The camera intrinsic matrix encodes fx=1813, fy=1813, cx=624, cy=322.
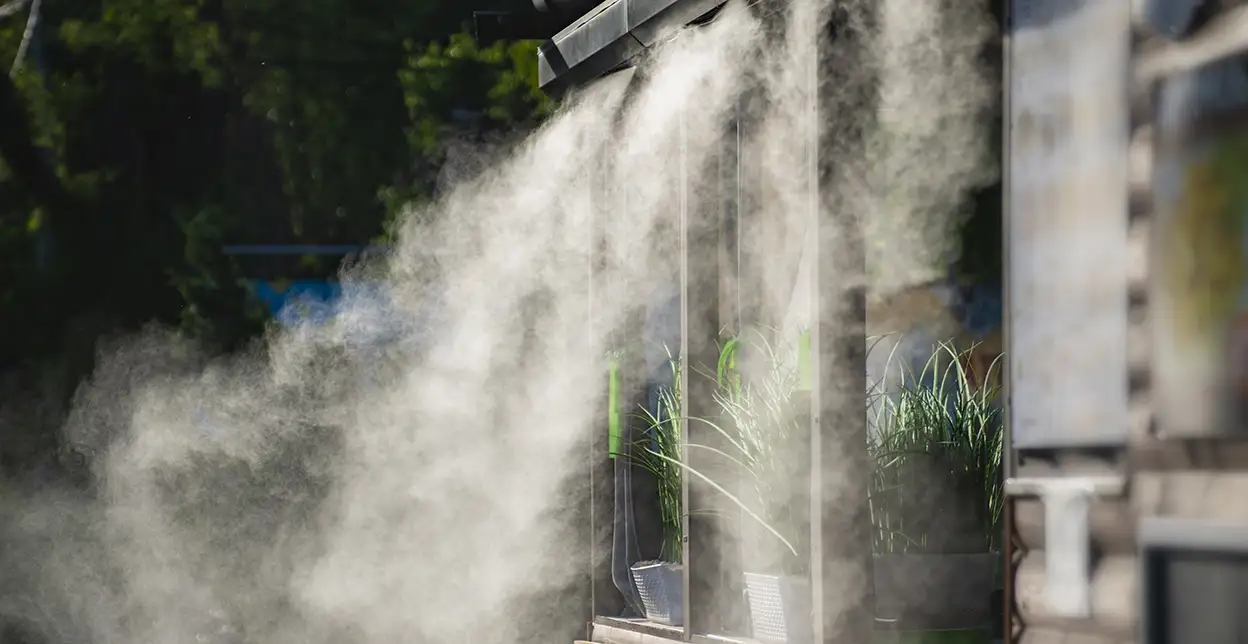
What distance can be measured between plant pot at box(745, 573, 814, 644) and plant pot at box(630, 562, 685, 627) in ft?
2.04

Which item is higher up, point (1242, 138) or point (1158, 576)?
point (1242, 138)

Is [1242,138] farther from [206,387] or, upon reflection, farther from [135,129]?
[135,129]

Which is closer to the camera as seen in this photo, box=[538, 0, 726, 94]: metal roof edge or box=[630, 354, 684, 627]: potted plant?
box=[538, 0, 726, 94]: metal roof edge

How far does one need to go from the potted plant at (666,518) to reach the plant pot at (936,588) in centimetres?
97

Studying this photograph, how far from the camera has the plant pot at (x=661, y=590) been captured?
4.89 meters

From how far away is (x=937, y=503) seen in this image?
402cm

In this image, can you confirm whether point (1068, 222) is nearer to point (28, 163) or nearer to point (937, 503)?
point (937, 503)

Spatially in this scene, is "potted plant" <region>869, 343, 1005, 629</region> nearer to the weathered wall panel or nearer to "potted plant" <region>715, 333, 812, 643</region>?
"potted plant" <region>715, 333, 812, 643</region>

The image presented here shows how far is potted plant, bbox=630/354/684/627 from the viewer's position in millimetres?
4891

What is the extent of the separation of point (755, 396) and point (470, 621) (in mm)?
2198

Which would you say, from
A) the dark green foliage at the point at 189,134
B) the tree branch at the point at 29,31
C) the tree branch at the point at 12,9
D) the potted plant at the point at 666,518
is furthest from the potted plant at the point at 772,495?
the tree branch at the point at 12,9

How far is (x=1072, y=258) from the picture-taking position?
9.48 ft

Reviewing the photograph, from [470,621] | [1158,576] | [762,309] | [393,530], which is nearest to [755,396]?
[762,309]

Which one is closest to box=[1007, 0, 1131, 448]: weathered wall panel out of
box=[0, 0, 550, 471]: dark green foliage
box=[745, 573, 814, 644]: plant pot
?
box=[745, 573, 814, 644]: plant pot
